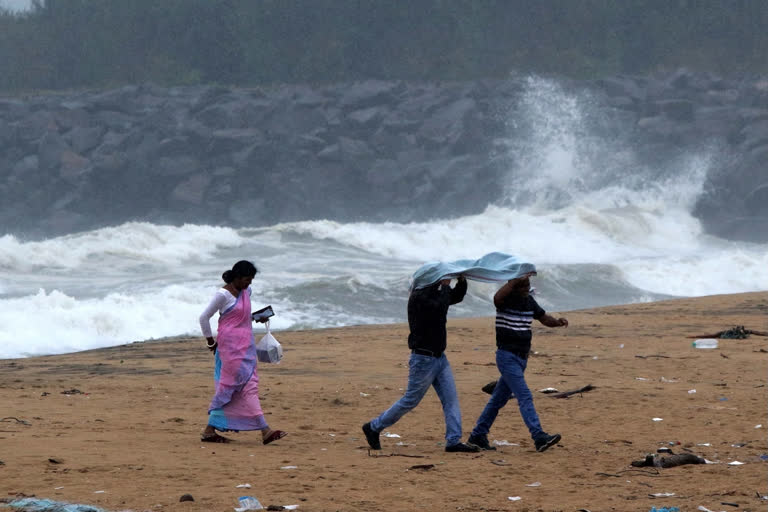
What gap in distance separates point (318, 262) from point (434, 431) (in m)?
22.3

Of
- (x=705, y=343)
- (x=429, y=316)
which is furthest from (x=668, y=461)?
(x=705, y=343)

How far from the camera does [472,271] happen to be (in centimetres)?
668

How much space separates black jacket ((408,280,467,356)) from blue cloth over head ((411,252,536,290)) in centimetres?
6

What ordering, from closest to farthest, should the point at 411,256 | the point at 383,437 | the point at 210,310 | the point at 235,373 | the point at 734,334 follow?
the point at 210,310 < the point at 235,373 < the point at 383,437 < the point at 734,334 < the point at 411,256

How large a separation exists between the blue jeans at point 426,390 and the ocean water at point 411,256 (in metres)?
9.20

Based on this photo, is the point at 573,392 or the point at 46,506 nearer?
the point at 46,506

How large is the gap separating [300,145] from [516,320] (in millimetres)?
53719

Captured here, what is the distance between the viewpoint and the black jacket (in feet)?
21.8

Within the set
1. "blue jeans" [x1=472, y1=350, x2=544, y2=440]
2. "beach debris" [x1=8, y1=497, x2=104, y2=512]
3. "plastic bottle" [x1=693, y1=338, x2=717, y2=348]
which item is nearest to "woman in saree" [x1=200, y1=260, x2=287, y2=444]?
"blue jeans" [x1=472, y1=350, x2=544, y2=440]

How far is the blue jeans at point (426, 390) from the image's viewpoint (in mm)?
6699

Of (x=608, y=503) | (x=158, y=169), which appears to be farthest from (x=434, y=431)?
(x=158, y=169)

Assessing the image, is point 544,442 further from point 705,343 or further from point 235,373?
point 705,343

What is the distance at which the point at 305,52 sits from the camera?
226 feet

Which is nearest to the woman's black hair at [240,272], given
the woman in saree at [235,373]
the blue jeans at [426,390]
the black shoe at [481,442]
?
the woman in saree at [235,373]
